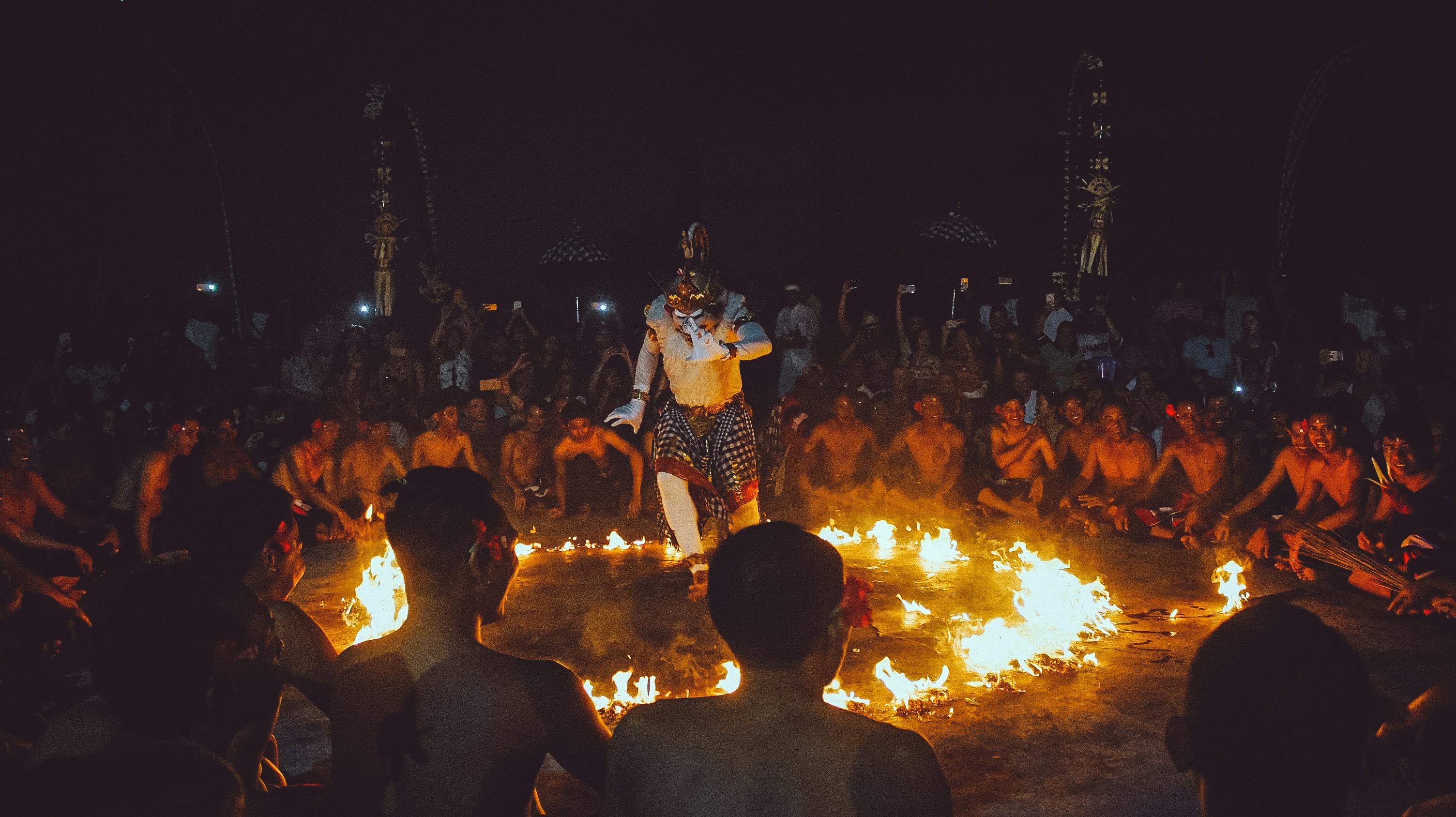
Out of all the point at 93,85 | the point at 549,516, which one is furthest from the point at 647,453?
the point at 93,85

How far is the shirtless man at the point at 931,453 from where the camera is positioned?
9.49 metres

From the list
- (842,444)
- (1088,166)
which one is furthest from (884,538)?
(1088,166)

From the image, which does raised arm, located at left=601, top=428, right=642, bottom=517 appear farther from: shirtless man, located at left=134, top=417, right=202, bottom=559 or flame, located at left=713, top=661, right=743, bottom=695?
flame, located at left=713, top=661, right=743, bottom=695

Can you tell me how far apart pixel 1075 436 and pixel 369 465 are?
6423 mm

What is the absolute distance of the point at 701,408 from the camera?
21.4ft

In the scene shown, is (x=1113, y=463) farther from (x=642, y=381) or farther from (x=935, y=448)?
(x=642, y=381)

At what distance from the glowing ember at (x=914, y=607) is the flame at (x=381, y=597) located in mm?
2899

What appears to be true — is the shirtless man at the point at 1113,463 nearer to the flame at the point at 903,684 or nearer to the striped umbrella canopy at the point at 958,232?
the flame at the point at 903,684

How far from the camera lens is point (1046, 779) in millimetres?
3838

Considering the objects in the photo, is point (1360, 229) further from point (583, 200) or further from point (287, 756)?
point (287, 756)

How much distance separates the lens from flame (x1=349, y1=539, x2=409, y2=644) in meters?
5.77

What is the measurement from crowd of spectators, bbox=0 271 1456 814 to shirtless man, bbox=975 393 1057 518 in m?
0.03

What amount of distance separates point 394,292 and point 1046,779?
38.0 feet

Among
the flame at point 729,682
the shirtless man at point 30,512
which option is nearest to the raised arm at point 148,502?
the shirtless man at point 30,512
